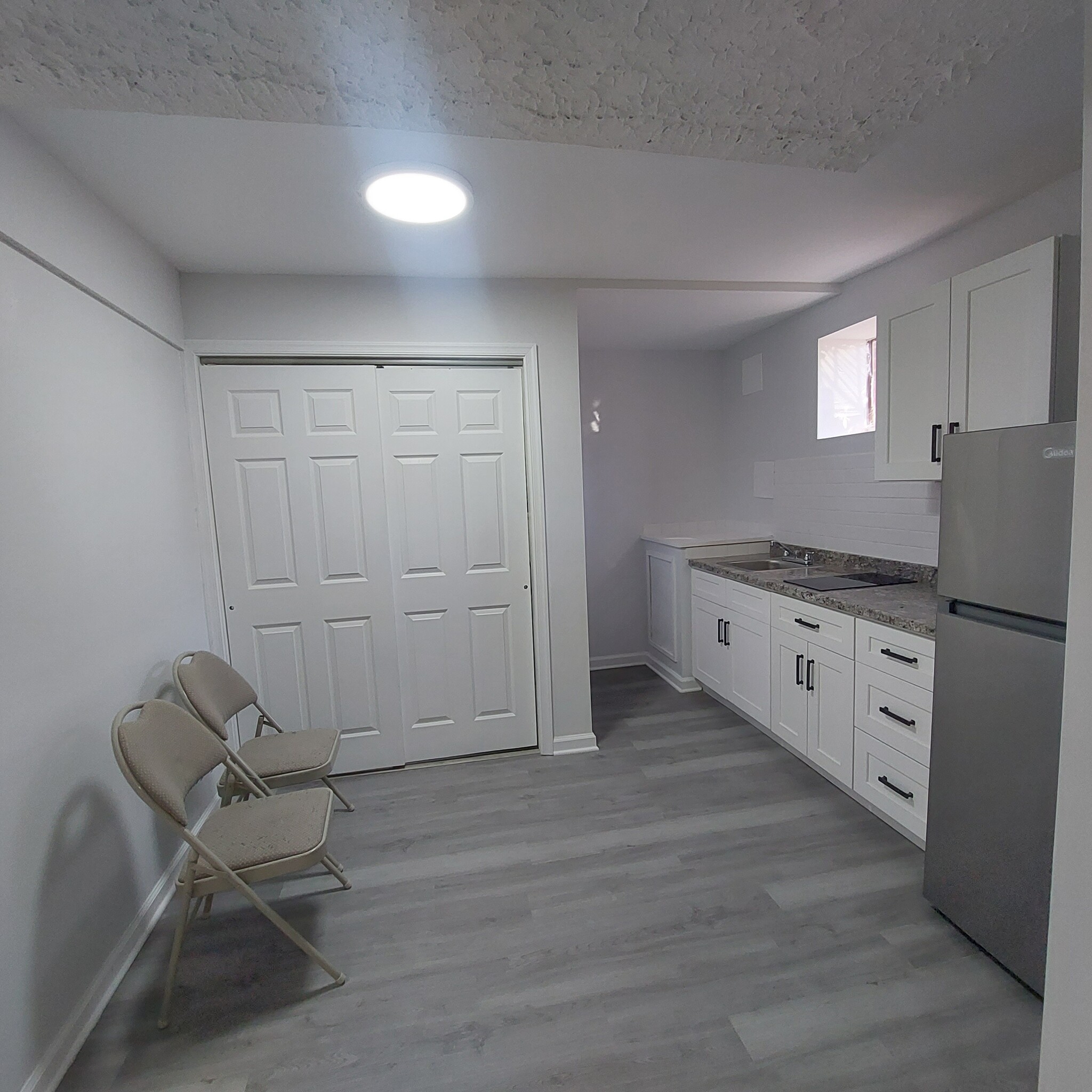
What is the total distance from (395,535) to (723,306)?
2269 millimetres

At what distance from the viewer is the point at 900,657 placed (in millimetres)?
2002

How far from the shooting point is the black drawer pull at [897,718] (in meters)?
1.98

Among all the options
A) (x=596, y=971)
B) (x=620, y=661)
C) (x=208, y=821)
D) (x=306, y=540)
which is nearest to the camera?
(x=596, y=971)

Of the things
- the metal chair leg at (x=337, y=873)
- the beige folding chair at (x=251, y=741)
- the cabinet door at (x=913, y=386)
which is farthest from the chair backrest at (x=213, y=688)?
the cabinet door at (x=913, y=386)

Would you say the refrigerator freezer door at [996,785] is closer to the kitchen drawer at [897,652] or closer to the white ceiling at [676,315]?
the kitchen drawer at [897,652]

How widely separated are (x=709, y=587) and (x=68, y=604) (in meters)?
3.02

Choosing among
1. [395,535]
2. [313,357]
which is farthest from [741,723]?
[313,357]

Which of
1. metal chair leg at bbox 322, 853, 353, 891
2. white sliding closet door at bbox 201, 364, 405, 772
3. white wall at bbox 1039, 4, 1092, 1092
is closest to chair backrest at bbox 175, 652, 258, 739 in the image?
white sliding closet door at bbox 201, 364, 405, 772

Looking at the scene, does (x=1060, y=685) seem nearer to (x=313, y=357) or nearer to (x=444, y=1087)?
(x=444, y=1087)

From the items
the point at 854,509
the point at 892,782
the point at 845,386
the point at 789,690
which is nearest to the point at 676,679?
the point at 789,690

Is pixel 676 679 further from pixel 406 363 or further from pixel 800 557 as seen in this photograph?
pixel 406 363

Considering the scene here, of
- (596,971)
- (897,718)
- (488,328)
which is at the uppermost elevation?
(488,328)

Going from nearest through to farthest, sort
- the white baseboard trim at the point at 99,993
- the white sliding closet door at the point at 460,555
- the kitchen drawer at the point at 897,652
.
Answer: the white baseboard trim at the point at 99,993 → the kitchen drawer at the point at 897,652 → the white sliding closet door at the point at 460,555

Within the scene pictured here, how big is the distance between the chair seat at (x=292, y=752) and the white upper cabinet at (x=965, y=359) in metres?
2.56
